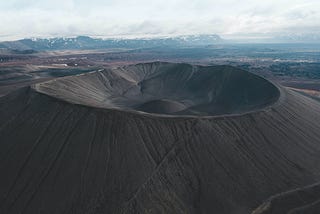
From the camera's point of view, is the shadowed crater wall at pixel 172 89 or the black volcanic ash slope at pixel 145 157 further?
the shadowed crater wall at pixel 172 89

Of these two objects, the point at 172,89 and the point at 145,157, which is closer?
the point at 145,157

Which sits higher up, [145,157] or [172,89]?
[145,157]

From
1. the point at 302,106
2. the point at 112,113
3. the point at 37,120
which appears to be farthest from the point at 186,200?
the point at 302,106

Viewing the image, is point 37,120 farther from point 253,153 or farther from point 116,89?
point 116,89

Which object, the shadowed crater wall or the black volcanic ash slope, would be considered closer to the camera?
the black volcanic ash slope
